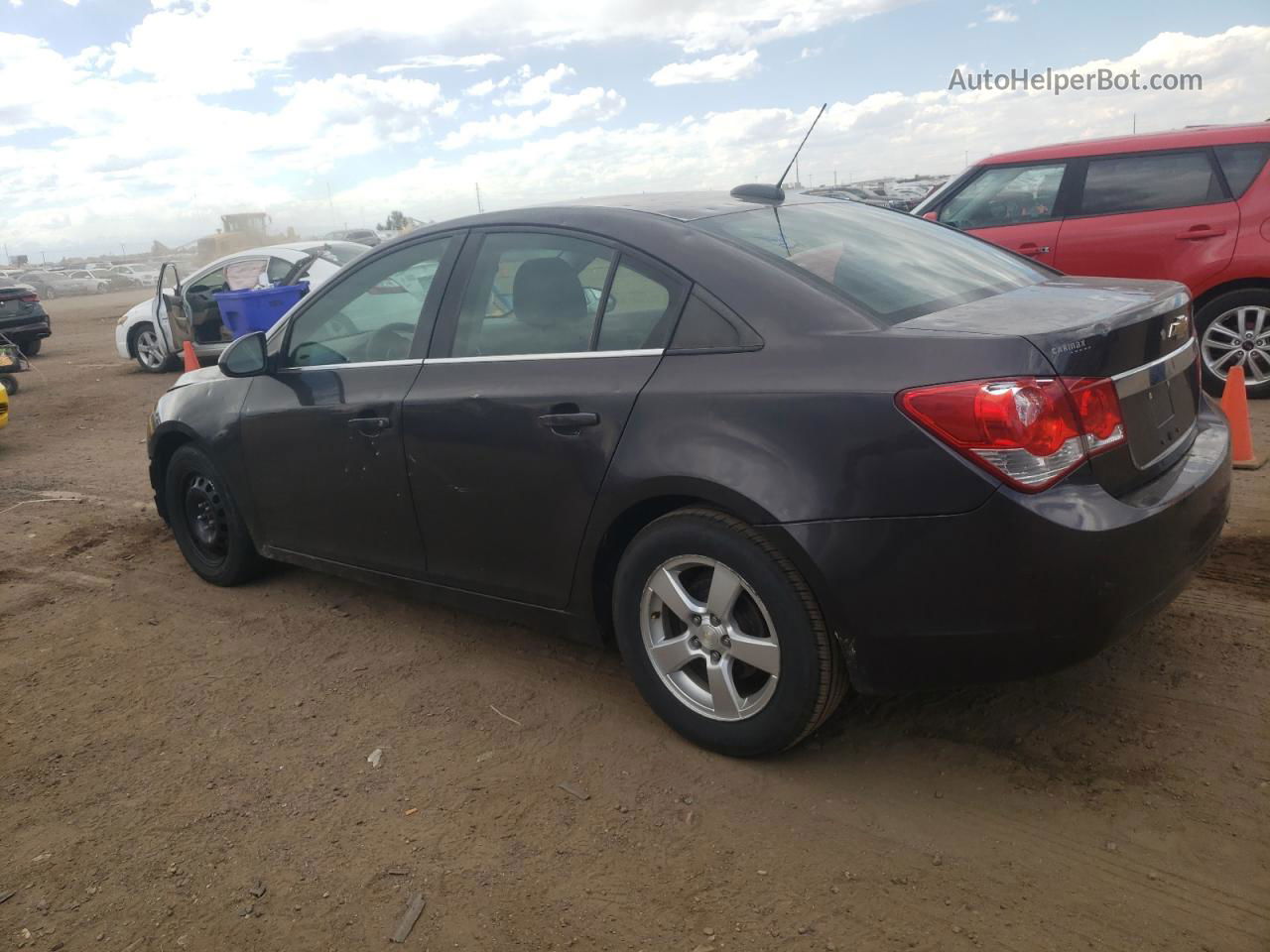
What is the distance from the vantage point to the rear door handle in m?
7.18

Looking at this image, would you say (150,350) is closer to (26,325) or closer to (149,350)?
(149,350)

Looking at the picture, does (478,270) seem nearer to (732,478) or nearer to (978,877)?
(732,478)

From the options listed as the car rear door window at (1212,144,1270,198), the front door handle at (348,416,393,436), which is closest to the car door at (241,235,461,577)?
the front door handle at (348,416,393,436)

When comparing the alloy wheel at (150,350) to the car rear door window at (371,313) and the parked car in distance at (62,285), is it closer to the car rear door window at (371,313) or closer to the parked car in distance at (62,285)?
the car rear door window at (371,313)

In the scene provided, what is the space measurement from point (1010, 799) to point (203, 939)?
210 cm

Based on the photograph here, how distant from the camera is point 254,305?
11.5 m

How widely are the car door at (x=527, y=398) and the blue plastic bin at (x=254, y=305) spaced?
27.7 ft

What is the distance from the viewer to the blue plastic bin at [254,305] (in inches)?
452

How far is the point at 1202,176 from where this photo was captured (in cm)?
733

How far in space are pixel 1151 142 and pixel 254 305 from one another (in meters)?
8.81

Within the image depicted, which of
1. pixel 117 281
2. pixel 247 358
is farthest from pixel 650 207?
pixel 117 281

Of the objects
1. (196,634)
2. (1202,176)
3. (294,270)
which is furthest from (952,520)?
(294,270)

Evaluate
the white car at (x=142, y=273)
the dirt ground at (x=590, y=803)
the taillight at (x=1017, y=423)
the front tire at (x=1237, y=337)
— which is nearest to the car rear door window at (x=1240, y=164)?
the front tire at (x=1237, y=337)

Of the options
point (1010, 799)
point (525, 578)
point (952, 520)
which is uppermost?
point (952, 520)
